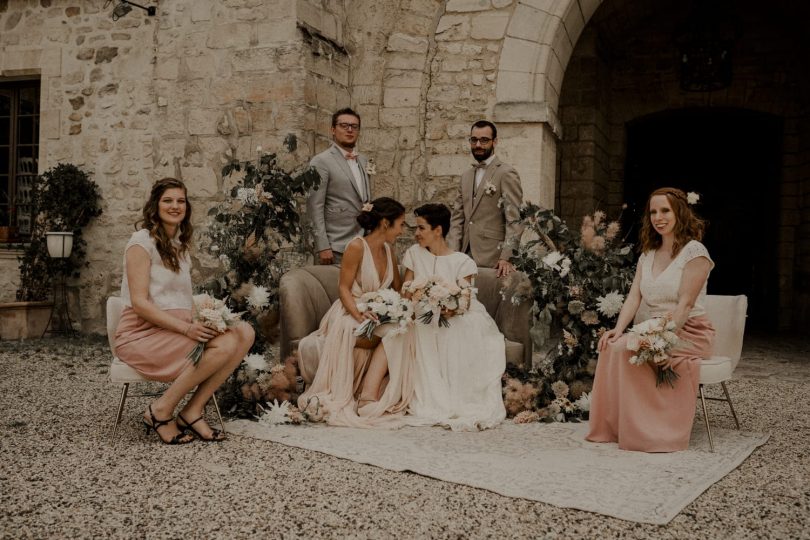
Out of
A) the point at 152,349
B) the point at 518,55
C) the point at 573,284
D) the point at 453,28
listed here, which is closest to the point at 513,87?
the point at 518,55

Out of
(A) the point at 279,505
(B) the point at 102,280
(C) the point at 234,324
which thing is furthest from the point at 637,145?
(A) the point at 279,505

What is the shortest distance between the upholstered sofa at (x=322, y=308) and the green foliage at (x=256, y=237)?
15 cm

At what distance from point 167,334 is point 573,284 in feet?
7.83

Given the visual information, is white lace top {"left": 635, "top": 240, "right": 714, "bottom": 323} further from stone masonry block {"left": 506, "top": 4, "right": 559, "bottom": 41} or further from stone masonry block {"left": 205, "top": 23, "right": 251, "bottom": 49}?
stone masonry block {"left": 205, "top": 23, "right": 251, "bottom": 49}

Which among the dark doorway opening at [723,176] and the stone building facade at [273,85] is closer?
the stone building facade at [273,85]

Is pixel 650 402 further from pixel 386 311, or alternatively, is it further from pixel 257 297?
pixel 257 297

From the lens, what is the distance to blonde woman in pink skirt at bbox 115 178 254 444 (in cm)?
390

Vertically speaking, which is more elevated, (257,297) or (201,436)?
(257,297)

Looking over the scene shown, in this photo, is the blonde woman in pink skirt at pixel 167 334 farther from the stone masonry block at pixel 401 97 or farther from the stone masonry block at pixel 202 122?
the stone masonry block at pixel 401 97

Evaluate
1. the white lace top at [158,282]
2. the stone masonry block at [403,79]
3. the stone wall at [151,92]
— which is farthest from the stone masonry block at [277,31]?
the white lace top at [158,282]

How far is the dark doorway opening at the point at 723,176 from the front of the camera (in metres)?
11.4

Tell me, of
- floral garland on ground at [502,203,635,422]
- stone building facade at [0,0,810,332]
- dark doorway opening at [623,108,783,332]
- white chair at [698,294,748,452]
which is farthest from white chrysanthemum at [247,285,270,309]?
dark doorway opening at [623,108,783,332]

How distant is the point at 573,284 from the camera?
4.74 m

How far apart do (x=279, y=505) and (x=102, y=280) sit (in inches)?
246
